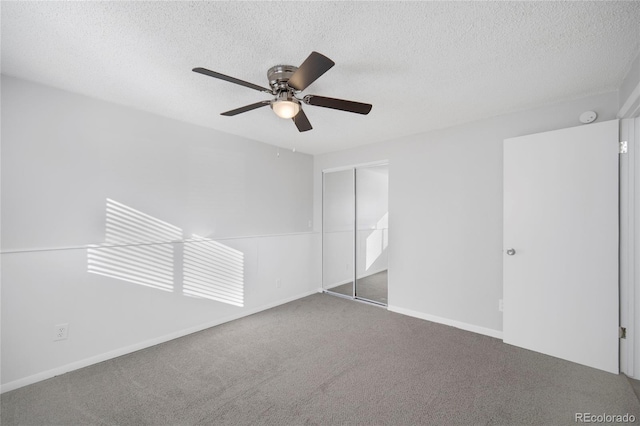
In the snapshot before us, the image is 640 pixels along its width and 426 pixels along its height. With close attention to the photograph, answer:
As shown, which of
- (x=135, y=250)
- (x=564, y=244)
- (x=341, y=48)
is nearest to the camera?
(x=341, y=48)

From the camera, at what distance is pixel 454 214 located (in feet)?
10.4

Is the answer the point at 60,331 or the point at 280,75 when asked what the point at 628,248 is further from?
the point at 60,331

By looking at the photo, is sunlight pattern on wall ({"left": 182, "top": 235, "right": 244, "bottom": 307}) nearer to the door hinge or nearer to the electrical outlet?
the electrical outlet

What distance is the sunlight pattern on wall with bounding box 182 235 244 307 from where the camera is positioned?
3.06 metres

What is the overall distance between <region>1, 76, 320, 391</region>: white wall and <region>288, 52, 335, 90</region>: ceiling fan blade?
6.44 feet

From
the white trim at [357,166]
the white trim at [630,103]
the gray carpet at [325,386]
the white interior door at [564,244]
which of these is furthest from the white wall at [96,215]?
the white trim at [630,103]

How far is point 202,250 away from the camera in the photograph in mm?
3170

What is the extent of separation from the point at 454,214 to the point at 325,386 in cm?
231

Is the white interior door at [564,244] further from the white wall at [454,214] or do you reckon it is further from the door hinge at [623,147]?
the white wall at [454,214]

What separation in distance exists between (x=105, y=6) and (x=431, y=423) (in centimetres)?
298

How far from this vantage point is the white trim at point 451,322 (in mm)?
2895

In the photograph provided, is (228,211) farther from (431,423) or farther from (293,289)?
(431,423)

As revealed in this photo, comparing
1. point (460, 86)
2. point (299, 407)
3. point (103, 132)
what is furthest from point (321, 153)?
point (299, 407)

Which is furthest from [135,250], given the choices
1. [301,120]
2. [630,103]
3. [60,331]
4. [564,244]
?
[630,103]
